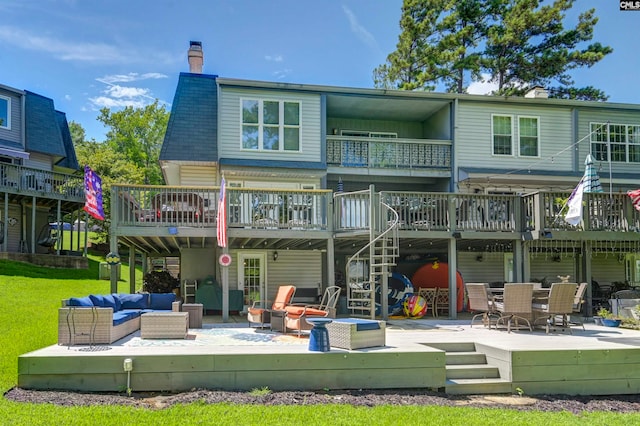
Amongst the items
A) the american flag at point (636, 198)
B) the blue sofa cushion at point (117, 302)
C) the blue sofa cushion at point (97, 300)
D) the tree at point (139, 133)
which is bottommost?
the blue sofa cushion at point (117, 302)

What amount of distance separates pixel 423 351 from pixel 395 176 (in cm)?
1074

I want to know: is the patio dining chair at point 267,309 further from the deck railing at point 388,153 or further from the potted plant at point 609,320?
the potted plant at point 609,320

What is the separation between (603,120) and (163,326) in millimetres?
16483

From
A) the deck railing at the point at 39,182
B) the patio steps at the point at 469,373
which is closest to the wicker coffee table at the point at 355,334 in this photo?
the patio steps at the point at 469,373

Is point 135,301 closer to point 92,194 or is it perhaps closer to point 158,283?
point 92,194

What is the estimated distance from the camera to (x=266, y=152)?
17625mm

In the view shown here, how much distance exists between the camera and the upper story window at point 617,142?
1962cm

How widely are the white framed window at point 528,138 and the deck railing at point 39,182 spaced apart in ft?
65.5

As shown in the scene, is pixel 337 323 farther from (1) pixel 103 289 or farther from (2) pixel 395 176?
(1) pixel 103 289

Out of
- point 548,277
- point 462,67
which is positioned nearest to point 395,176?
point 548,277

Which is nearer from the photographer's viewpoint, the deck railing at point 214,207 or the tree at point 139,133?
the deck railing at point 214,207

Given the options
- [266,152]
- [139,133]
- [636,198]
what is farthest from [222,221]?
[139,133]

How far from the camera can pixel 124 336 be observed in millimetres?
10742

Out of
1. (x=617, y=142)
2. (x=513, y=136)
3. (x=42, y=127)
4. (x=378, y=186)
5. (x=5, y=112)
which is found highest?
(x=5, y=112)
